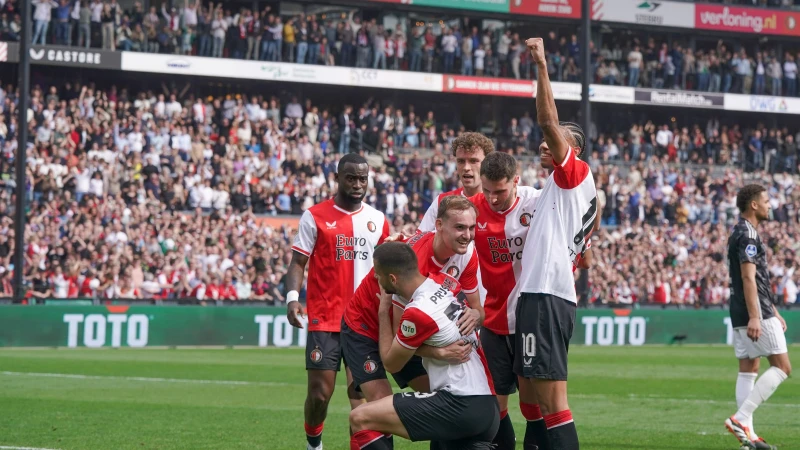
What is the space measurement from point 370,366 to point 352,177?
208 cm

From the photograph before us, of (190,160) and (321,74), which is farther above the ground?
(321,74)

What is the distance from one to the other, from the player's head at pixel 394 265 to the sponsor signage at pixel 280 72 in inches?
1232

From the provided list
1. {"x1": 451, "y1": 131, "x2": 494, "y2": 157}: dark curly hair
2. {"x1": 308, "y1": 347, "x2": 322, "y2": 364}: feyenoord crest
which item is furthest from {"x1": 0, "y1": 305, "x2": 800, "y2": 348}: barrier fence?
{"x1": 451, "y1": 131, "x2": 494, "y2": 157}: dark curly hair

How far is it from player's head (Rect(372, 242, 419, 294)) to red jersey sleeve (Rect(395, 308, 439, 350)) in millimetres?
214

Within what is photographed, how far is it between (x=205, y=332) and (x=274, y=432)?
46.4ft

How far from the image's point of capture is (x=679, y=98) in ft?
153

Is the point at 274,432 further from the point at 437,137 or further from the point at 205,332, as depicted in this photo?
the point at 437,137

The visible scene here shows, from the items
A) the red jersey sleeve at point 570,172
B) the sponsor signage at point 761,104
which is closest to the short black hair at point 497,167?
the red jersey sleeve at point 570,172

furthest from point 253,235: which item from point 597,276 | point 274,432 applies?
point 274,432

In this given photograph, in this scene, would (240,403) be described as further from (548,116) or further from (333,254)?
(548,116)

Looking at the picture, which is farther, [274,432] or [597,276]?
[597,276]

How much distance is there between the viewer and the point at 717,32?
50.3 meters

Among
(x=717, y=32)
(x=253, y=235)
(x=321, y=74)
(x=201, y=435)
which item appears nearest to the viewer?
(x=201, y=435)

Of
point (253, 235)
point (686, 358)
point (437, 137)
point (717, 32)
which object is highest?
point (717, 32)
